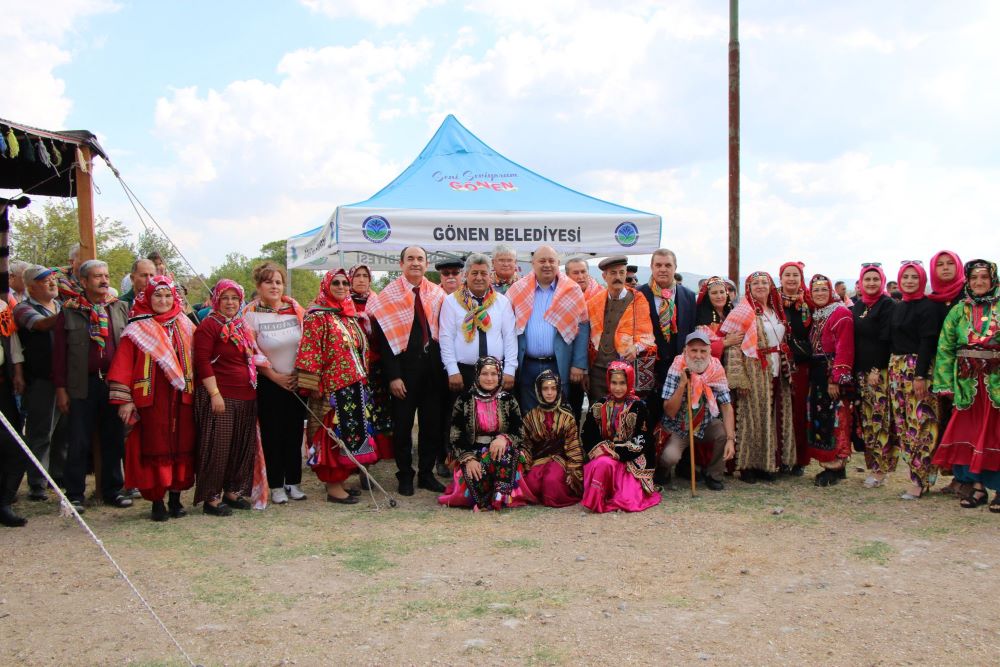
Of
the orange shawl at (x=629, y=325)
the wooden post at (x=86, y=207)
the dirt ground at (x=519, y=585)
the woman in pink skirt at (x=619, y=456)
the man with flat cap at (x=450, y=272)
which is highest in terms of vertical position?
the wooden post at (x=86, y=207)

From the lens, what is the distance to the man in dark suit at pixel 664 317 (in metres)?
6.04

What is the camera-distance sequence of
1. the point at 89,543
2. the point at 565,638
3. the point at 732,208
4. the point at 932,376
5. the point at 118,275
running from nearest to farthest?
the point at 565,638, the point at 89,543, the point at 932,376, the point at 732,208, the point at 118,275

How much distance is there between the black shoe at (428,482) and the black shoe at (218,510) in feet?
4.61

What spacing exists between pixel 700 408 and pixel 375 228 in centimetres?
383

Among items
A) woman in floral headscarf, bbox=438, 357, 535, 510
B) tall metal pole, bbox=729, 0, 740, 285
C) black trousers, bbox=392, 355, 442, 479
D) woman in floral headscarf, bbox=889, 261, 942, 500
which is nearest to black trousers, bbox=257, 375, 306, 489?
black trousers, bbox=392, 355, 442, 479

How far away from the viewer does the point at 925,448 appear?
18.2 feet

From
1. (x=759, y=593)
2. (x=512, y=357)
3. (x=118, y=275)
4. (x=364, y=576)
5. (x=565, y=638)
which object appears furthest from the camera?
(x=118, y=275)

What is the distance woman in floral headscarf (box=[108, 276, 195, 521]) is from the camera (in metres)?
5.05

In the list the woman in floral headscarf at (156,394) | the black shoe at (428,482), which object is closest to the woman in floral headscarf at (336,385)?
the black shoe at (428,482)

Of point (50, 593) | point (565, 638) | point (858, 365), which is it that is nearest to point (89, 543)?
point (50, 593)

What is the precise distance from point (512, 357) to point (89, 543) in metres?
2.98

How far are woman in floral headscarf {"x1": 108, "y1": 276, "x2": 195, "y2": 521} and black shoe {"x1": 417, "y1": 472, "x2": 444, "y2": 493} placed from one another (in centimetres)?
169

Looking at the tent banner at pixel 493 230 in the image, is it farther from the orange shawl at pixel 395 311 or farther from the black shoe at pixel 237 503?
the black shoe at pixel 237 503

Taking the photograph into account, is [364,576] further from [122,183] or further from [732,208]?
[732,208]
